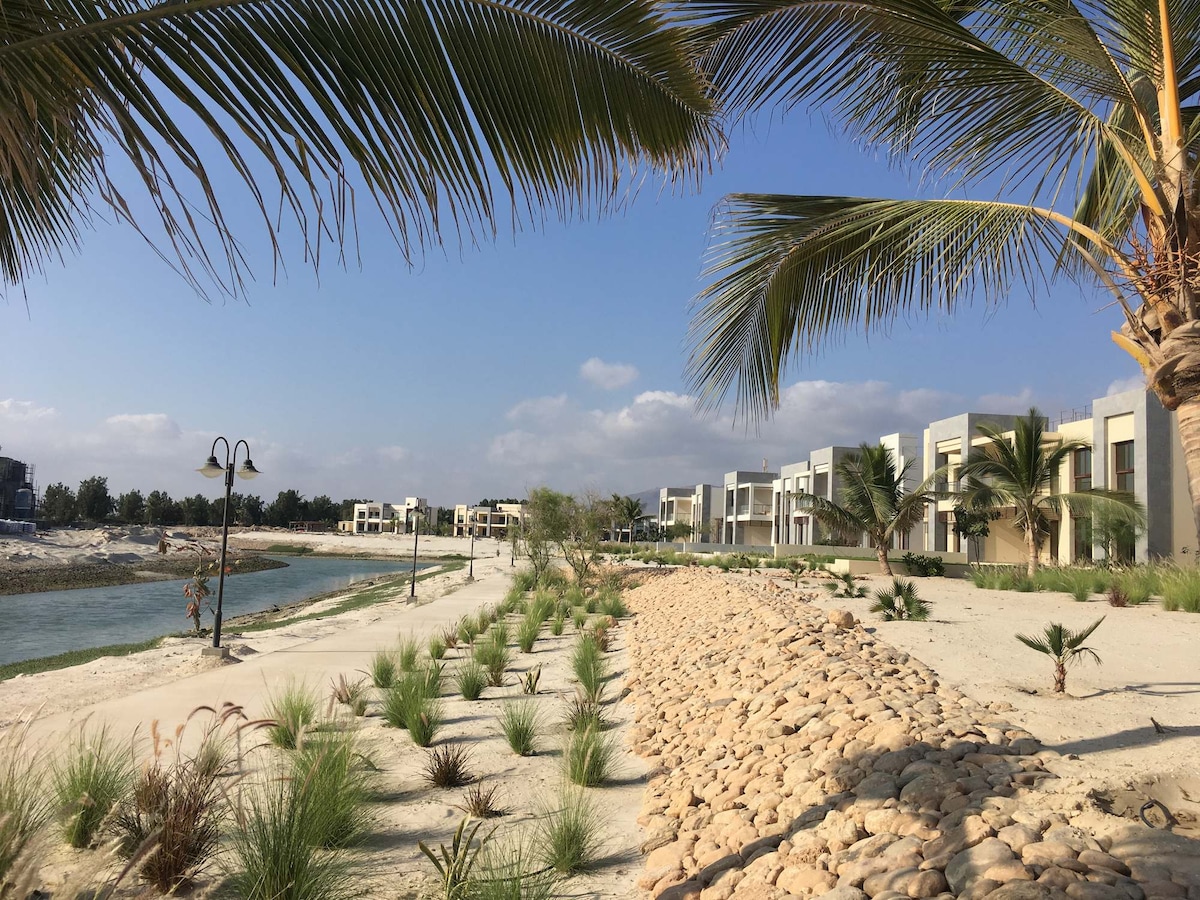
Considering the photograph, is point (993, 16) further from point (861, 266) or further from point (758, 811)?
point (758, 811)

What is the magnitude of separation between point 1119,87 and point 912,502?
21433 mm

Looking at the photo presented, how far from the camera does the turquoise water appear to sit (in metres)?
16.5

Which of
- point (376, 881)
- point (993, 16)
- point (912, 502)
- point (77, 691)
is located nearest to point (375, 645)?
point (77, 691)

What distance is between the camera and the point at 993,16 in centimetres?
354

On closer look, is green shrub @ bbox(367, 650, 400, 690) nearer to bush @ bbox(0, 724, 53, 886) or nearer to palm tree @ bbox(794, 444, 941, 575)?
bush @ bbox(0, 724, 53, 886)

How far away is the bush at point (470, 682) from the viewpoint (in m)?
8.15

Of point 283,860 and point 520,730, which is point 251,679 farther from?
point 283,860

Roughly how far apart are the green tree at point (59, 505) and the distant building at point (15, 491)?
15.0ft

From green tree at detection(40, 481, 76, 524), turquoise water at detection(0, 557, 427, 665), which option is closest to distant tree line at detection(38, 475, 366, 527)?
green tree at detection(40, 481, 76, 524)

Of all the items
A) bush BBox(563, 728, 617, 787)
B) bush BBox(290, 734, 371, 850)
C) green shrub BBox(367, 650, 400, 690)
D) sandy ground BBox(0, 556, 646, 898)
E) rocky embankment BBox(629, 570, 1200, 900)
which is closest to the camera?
rocky embankment BBox(629, 570, 1200, 900)

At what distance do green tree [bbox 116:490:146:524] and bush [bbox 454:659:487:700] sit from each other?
9873 centimetres

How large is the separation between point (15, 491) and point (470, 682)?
260 ft

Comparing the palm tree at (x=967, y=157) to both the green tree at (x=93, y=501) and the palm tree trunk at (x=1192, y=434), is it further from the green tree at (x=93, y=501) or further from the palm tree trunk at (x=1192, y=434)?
the green tree at (x=93, y=501)

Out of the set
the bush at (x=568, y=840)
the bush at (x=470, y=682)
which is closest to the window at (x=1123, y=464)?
the bush at (x=470, y=682)
